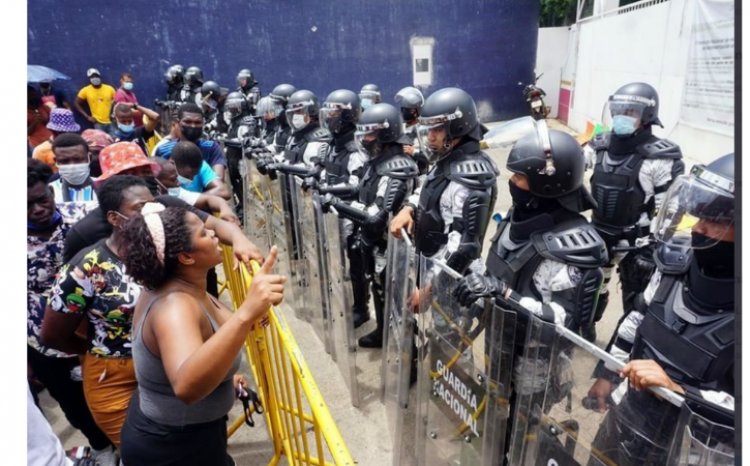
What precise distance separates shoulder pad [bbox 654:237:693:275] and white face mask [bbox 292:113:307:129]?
16.5ft

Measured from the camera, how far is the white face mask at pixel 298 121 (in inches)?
249

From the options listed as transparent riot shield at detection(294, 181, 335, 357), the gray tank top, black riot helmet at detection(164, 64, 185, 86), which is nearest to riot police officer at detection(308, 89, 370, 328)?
transparent riot shield at detection(294, 181, 335, 357)

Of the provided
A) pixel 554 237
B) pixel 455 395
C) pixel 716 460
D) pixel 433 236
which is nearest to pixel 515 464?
pixel 455 395

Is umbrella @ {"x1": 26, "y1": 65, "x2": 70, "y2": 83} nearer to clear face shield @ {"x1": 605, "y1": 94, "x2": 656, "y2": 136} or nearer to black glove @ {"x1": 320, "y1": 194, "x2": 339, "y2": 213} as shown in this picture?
black glove @ {"x1": 320, "y1": 194, "x2": 339, "y2": 213}

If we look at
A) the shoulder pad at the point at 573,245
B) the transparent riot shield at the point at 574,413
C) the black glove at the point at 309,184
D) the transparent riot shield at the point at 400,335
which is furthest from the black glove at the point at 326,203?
the transparent riot shield at the point at 574,413

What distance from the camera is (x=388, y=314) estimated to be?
Answer: 11.0 ft

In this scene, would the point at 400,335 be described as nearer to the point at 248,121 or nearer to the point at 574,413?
the point at 574,413

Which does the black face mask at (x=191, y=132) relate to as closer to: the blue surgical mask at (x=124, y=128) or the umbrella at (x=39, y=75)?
the blue surgical mask at (x=124, y=128)

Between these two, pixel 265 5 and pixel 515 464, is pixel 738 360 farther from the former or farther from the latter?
pixel 265 5

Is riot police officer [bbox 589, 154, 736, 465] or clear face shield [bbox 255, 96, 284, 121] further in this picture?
clear face shield [bbox 255, 96, 284, 121]

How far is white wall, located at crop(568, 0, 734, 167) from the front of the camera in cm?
934

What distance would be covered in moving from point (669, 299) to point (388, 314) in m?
1.81

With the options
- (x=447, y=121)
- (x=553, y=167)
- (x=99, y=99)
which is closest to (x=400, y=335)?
(x=553, y=167)

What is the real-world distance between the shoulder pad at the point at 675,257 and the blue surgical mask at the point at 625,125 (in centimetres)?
253
